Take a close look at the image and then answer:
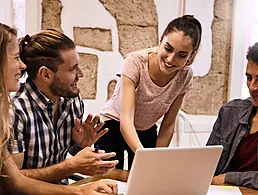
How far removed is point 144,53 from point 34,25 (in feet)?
3.22

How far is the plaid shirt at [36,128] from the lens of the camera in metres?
1.66

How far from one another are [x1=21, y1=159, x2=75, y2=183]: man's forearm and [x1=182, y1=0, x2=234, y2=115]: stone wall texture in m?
1.68

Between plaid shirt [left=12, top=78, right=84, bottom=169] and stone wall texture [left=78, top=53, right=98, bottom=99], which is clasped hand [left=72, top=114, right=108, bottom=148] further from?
stone wall texture [left=78, top=53, right=98, bottom=99]

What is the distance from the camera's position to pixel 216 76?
3.20 m

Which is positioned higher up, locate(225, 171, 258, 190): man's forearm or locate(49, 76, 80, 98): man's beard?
locate(49, 76, 80, 98): man's beard

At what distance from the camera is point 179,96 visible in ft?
7.27

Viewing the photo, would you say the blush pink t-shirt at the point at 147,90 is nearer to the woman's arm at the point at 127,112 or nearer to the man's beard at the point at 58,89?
the woman's arm at the point at 127,112

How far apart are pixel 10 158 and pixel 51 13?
1553 mm

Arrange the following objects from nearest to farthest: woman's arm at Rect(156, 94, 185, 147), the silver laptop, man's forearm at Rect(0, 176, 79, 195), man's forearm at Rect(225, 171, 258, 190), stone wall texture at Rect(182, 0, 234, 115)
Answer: the silver laptop → man's forearm at Rect(0, 176, 79, 195) → man's forearm at Rect(225, 171, 258, 190) → woman's arm at Rect(156, 94, 185, 147) → stone wall texture at Rect(182, 0, 234, 115)

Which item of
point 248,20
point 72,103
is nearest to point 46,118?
point 72,103

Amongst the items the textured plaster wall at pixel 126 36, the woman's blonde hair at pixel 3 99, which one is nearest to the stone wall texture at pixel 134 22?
the textured plaster wall at pixel 126 36

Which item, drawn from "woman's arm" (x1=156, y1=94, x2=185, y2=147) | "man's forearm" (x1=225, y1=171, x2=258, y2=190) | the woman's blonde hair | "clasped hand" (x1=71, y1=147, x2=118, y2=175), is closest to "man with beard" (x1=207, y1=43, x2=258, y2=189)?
"man's forearm" (x1=225, y1=171, x2=258, y2=190)

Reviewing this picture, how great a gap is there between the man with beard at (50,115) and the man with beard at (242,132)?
1.91 ft

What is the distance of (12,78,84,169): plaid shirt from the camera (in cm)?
166
